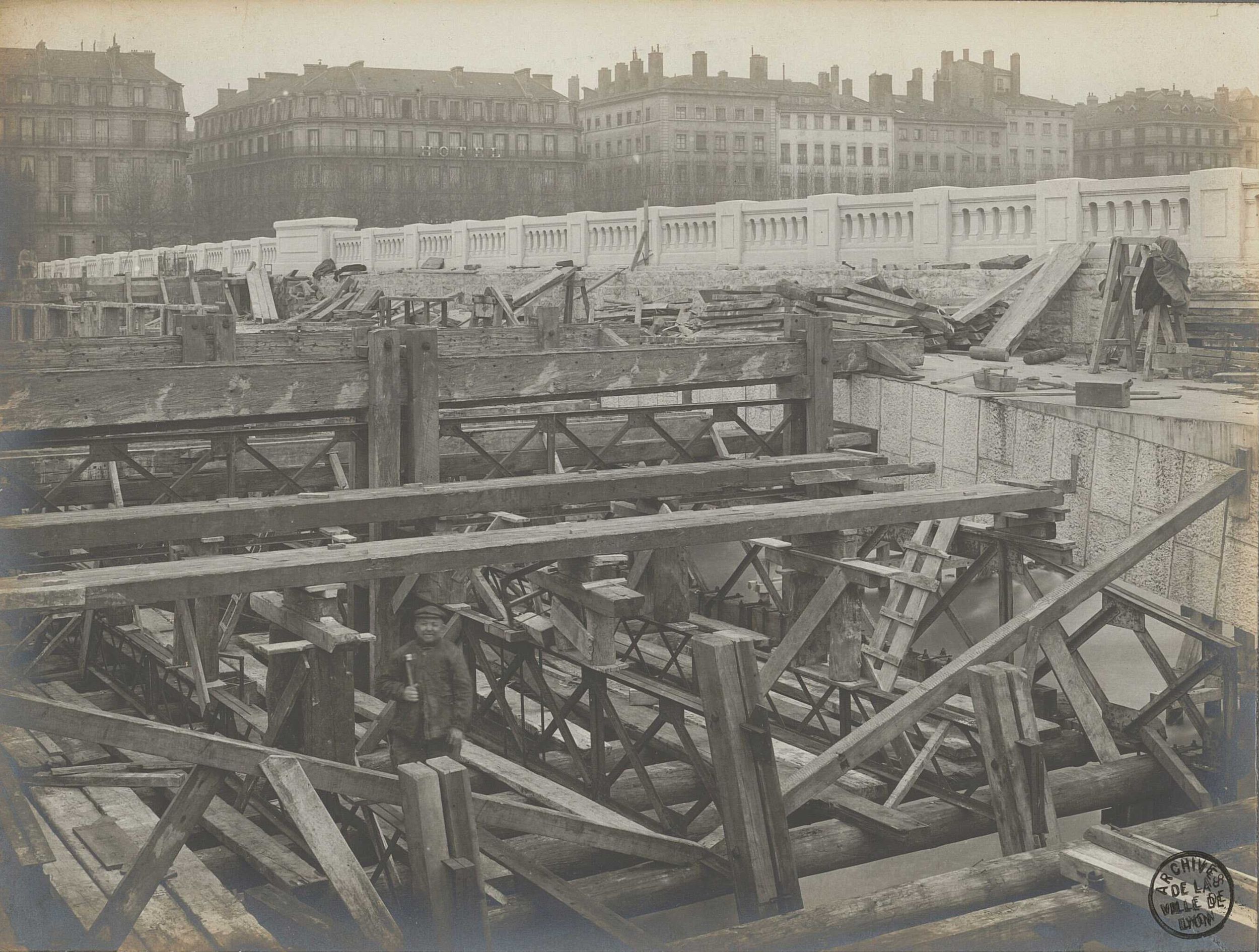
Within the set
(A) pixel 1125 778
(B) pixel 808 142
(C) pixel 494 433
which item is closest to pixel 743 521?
(A) pixel 1125 778

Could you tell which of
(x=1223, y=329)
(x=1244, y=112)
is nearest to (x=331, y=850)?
(x=1244, y=112)

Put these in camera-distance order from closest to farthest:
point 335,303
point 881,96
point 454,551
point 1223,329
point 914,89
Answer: point 454,551
point 1223,329
point 335,303
point 881,96
point 914,89

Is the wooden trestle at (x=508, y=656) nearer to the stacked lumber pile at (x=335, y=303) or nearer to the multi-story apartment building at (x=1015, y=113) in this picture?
the multi-story apartment building at (x=1015, y=113)

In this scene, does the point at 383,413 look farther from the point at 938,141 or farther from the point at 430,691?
the point at 938,141

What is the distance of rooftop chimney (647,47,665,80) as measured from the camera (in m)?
9.92

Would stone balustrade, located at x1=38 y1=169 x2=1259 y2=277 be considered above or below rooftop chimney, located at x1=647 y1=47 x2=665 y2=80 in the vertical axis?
below

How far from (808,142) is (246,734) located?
28.4 m

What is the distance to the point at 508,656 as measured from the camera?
34.6 ft

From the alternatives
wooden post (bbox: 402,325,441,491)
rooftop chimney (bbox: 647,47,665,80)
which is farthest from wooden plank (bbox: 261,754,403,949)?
rooftop chimney (bbox: 647,47,665,80)

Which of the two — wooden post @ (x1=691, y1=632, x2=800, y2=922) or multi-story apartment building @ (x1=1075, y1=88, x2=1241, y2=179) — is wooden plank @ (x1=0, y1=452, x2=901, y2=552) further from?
multi-story apartment building @ (x1=1075, y1=88, x2=1241, y2=179)

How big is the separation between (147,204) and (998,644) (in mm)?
23332

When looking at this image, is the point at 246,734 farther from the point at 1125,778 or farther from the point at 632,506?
the point at 1125,778

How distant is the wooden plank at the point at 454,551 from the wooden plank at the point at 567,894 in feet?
4.56

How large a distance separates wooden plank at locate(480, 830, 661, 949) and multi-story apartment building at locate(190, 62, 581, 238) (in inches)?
859
